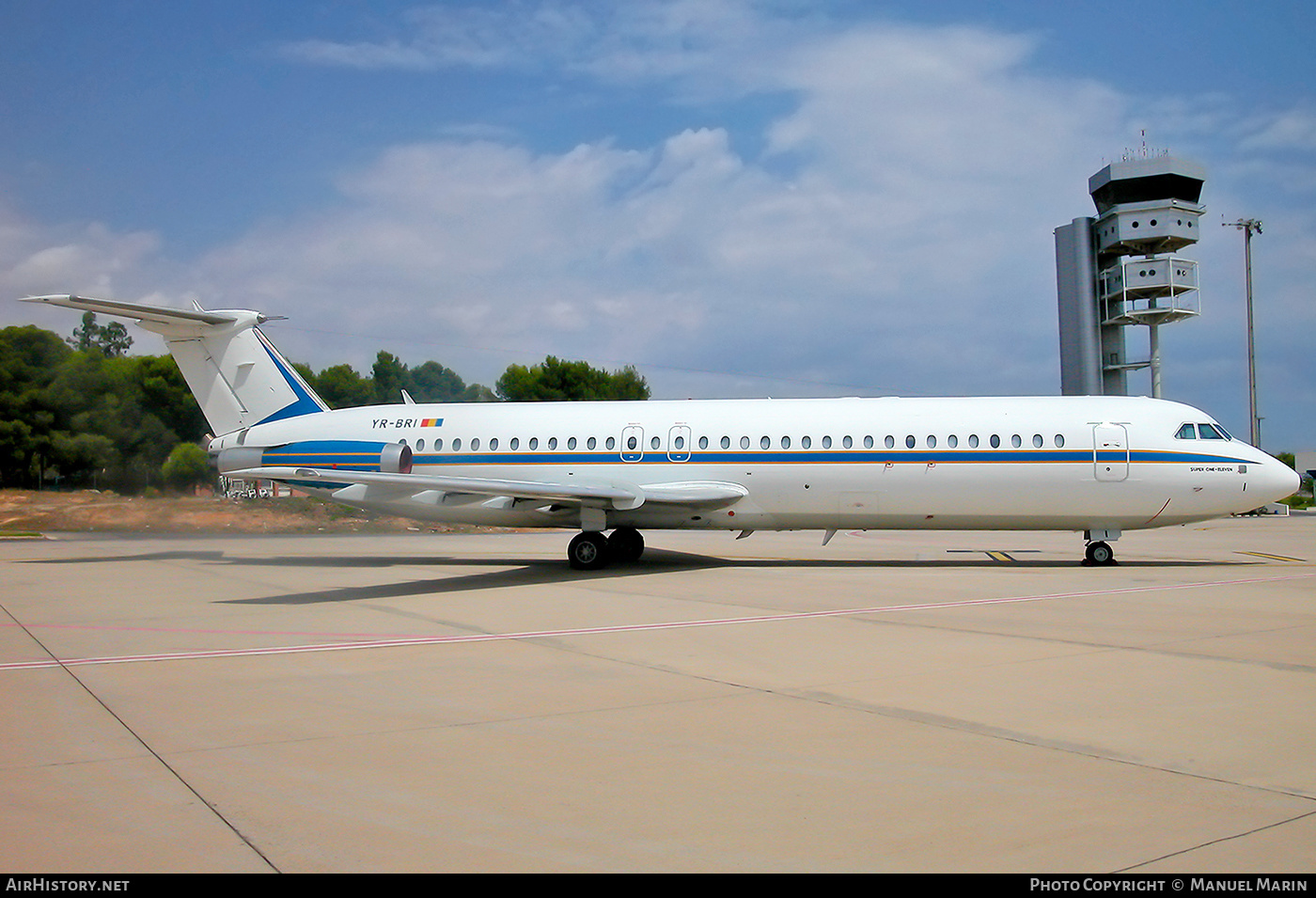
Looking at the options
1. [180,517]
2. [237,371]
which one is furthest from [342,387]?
[237,371]

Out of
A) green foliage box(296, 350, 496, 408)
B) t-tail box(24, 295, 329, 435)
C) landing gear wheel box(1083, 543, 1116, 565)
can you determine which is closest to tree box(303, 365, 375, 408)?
green foliage box(296, 350, 496, 408)

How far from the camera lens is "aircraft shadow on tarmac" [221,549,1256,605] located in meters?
14.8

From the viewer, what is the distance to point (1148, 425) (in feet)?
57.6

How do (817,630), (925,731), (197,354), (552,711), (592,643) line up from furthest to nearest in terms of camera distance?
(197,354) < (817,630) < (592,643) < (552,711) < (925,731)

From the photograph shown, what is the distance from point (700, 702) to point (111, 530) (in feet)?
108

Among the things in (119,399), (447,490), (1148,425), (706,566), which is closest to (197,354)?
(447,490)

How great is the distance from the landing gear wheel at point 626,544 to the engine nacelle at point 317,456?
470cm

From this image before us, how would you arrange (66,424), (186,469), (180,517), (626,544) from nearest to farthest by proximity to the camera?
(626,544) → (180,517) → (186,469) → (66,424)

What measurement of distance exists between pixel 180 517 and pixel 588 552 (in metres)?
22.3

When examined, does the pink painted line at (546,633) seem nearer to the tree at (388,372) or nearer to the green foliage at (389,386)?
the green foliage at (389,386)

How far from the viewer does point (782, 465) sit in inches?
719

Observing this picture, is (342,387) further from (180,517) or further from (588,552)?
(588,552)

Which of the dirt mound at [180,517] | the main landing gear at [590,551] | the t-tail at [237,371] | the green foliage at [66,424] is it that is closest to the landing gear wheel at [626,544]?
the main landing gear at [590,551]
